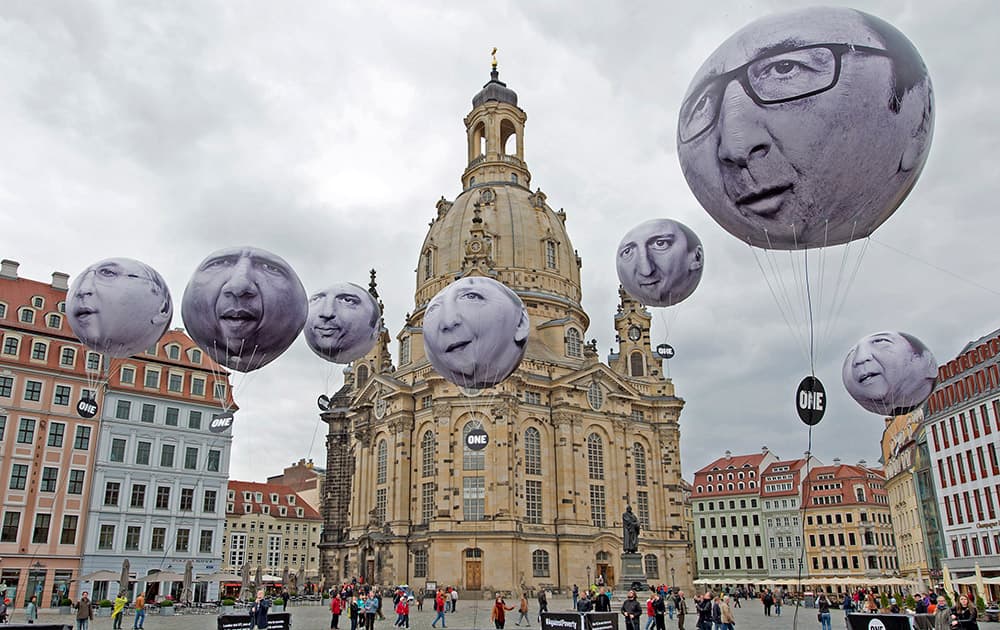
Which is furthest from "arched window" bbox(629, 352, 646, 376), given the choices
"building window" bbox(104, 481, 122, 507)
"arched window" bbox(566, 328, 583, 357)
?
"building window" bbox(104, 481, 122, 507)

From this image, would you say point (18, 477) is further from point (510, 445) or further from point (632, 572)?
point (632, 572)

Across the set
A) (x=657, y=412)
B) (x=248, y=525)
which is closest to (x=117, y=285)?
(x=657, y=412)

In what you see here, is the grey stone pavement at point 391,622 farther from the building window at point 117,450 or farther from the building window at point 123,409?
the building window at point 123,409

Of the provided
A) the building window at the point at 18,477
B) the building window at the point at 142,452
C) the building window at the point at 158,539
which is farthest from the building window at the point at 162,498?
the building window at the point at 18,477

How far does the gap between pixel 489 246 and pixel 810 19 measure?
197 feet

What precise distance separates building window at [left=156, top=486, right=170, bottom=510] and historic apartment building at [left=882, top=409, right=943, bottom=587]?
5316cm

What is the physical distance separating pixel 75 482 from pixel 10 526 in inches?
175

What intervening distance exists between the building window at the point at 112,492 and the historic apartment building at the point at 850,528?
247 ft

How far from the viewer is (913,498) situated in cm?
6988

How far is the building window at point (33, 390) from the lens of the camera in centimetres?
4978

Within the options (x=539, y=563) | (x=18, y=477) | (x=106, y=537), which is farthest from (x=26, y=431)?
(x=539, y=563)

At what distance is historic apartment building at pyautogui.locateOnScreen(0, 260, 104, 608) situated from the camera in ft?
157

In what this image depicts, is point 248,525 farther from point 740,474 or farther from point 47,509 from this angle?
point 740,474

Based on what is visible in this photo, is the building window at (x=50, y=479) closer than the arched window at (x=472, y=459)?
Yes
